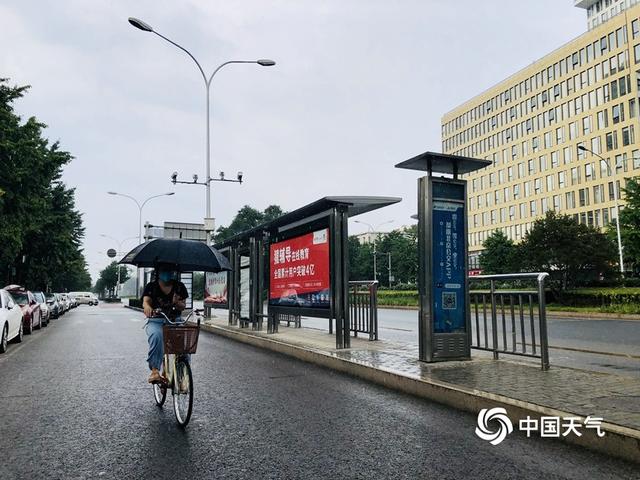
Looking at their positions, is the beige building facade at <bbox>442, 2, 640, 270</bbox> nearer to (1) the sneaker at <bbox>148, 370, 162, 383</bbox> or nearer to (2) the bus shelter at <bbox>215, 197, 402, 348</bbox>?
(2) the bus shelter at <bbox>215, 197, 402, 348</bbox>

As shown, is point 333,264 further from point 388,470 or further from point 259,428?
point 388,470

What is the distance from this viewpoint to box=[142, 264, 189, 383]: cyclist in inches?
234

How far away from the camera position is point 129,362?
10062 millimetres

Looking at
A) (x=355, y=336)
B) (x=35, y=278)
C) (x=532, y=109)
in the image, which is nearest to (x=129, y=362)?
(x=355, y=336)

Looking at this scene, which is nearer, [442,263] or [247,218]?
[442,263]

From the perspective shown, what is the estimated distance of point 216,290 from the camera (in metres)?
20.8

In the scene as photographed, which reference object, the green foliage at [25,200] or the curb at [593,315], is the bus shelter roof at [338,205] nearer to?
the green foliage at [25,200]

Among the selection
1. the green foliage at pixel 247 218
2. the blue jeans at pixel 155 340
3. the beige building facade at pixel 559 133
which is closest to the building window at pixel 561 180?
the beige building facade at pixel 559 133

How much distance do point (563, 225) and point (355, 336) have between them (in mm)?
20842

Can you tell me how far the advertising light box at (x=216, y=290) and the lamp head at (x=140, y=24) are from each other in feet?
29.8

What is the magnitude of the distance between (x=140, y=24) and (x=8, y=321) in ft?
37.8

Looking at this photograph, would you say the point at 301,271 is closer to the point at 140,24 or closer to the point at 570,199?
the point at 140,24

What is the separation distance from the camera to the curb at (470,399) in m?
4.31

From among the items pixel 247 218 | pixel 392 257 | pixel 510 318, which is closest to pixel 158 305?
pixel 510 318
